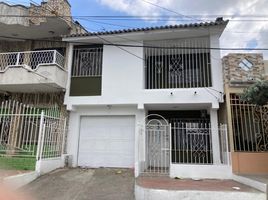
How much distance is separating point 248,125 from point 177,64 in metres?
4.47

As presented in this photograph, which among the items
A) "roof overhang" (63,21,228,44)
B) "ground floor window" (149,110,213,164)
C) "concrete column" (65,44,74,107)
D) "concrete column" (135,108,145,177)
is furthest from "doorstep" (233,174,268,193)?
"concrete column" (65,44,74,107)

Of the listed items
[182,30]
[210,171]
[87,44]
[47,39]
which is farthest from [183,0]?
[47,39]

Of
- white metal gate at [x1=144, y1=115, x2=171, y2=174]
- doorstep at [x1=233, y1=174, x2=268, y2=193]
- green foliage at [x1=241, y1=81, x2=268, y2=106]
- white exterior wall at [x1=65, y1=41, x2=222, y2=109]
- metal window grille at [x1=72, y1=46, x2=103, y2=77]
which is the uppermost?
metal window grille at [x1=72, y1=46, x2=103, y2=77]

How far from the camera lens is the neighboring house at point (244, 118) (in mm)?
10367

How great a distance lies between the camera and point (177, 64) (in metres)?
13.1

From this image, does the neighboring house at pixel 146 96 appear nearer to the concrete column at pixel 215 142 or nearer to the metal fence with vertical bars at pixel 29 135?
the concrete column at pixel 215 142

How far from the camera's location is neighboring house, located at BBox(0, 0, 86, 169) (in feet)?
38.2

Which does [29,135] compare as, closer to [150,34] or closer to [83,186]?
[83,186]

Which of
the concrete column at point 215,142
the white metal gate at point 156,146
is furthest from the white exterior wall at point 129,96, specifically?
the white metal gate at point 156,146

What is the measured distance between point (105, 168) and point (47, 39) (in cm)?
802

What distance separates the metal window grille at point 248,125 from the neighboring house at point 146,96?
0.83 m

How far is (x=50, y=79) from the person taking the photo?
1211cm

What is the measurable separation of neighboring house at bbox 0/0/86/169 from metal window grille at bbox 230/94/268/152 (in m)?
8.05

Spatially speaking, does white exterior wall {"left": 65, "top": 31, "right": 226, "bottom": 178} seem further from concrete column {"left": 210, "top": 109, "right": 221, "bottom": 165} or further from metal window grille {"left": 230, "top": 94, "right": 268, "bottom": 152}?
metal window grille {"left": 230, "top": 94, "right": 268, "bottom": 152}
